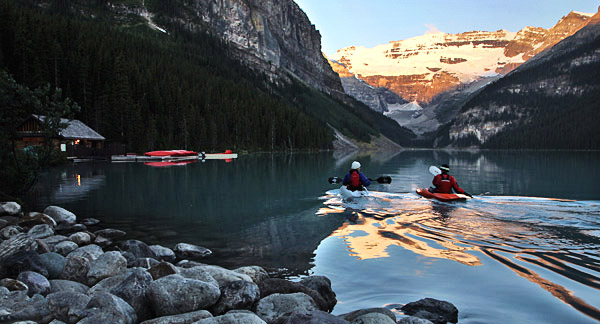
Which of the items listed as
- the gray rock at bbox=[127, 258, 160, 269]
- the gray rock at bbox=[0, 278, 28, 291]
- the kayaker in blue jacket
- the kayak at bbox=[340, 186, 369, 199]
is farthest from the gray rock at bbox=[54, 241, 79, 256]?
the kayaker in blue jacket

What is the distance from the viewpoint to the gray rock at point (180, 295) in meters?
7.26

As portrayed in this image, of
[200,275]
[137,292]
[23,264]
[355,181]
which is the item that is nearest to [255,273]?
[200,275]

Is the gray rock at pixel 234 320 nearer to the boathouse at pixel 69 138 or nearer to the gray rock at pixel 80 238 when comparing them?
the gray rock at pixel 80 238

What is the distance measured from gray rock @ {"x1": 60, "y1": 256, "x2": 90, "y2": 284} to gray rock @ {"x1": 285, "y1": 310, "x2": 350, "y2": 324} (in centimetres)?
543

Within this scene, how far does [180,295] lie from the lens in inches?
290

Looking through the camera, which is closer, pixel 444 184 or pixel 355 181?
pixel 444 184

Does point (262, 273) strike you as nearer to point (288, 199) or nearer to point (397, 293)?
point (397, 293)

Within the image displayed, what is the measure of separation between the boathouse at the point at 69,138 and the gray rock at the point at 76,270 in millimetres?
50781

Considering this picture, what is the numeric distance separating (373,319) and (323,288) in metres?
2.13

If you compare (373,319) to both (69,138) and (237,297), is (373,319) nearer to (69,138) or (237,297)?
(237,297)

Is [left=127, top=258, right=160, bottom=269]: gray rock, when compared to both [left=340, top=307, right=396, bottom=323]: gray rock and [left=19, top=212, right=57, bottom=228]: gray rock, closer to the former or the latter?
[left=340, top=307, right=396, bottom=323]: gray rock

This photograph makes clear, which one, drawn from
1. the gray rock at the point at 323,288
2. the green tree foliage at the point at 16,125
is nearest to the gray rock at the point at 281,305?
the gray rock at the point at 323,288

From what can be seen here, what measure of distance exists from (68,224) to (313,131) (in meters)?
135

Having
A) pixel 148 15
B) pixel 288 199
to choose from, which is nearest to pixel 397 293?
pixel 288 199
